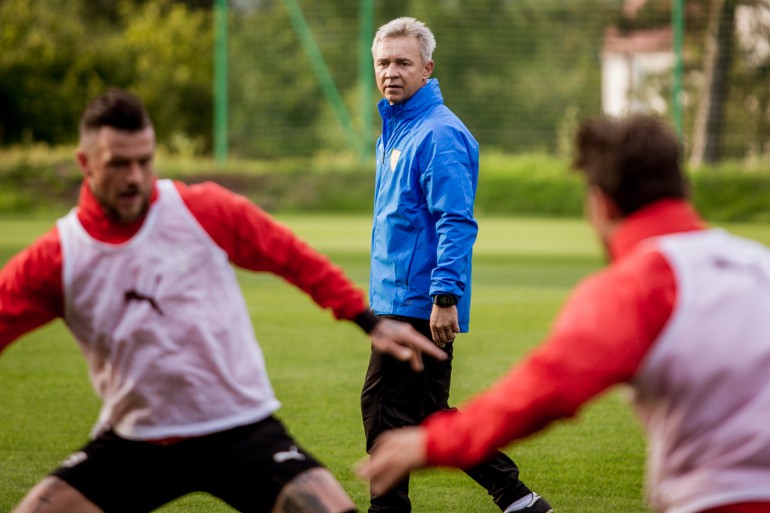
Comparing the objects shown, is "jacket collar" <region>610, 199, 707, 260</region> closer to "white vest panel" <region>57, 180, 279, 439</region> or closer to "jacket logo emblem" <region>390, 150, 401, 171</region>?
"white vest panel" <region>57, 180, 279, 439</region>

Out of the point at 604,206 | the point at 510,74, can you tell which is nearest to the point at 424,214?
the point at 604,206

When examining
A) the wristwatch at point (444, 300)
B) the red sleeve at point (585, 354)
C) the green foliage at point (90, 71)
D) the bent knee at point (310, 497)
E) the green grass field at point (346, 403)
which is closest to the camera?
Result: the red sleeve at point (585, 354)

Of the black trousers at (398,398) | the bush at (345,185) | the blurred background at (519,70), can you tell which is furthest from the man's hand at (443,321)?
the blurred background at (519,70)

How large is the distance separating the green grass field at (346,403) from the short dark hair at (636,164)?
3775 millimetres

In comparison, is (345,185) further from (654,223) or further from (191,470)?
(654,223)

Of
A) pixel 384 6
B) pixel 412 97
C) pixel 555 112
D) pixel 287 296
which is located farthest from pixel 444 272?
pixel 384 6

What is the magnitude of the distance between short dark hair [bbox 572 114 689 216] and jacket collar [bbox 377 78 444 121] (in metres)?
3.07

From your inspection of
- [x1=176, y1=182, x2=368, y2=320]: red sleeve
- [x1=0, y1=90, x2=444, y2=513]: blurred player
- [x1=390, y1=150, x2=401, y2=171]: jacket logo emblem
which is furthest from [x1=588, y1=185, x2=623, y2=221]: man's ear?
[x1=390, y1=150, x2=401, y2=171]: jacket logo emblem

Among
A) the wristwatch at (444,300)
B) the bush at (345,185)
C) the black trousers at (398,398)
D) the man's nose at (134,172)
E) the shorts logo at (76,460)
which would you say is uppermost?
the man's nose at (134,172)

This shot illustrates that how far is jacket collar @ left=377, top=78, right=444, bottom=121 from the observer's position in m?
6.21

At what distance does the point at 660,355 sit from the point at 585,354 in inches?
7.4

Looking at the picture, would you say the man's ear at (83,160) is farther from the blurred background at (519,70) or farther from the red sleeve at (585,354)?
the blurred background at (519,70)

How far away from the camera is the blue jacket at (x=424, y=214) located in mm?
5930

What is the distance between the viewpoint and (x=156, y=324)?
4004mm
